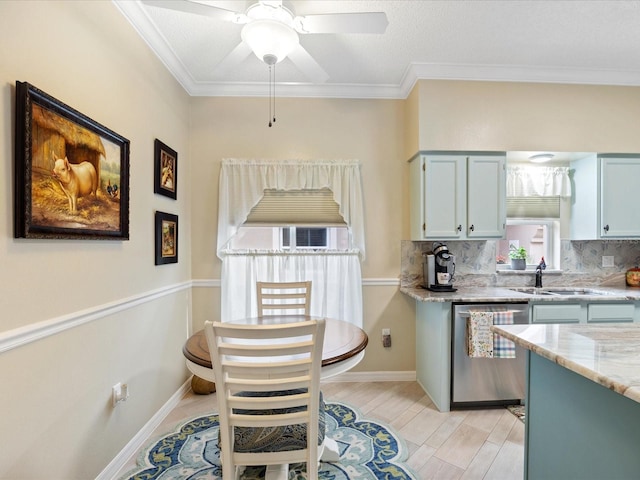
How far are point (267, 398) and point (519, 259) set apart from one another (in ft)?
9.46

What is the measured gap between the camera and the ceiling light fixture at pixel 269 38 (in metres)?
1.62

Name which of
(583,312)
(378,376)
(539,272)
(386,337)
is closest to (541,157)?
(539,272)

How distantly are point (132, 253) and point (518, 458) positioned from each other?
2.79 metres

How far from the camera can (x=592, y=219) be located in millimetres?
2840

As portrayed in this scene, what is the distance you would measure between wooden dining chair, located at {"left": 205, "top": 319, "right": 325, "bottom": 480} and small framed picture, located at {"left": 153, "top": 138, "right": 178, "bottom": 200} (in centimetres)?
157

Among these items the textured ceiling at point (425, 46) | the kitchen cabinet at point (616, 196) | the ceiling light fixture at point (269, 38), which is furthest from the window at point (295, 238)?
the kitchen cabinet at point (616, 196)

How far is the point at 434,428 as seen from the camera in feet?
7.39

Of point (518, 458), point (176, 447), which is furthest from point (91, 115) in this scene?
point (518, 458)

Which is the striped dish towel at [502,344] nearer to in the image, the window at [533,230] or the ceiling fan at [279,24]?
the window at [533,230]

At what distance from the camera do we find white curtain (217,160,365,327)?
295cm

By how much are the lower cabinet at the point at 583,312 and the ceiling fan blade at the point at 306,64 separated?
7.91ft

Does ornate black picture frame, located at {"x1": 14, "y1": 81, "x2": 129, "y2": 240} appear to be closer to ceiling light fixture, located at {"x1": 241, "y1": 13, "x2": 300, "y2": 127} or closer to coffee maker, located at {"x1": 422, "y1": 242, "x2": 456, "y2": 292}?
ceiling light fixture, located at {"x1": 241, "y1": 13, "x2": 300, "y2": 127}

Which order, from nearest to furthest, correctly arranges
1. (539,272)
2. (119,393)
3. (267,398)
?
(267,398), (119,393), (539,272)

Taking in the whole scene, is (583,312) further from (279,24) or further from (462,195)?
(279,24)
